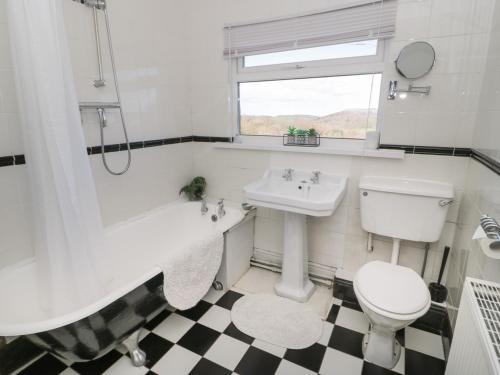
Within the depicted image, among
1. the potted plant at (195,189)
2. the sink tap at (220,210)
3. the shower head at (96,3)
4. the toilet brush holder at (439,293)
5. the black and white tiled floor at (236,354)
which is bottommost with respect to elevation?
the black and white tiled floor at (236,354)

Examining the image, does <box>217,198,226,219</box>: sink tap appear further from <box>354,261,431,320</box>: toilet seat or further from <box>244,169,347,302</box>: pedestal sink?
<box>354,261,431,320</box>: toilet seat

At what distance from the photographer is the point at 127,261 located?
2018 mm

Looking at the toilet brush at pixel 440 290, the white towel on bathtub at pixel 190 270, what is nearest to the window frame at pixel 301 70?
the toilet brush at pixel 440 290

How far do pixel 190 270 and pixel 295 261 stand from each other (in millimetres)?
762

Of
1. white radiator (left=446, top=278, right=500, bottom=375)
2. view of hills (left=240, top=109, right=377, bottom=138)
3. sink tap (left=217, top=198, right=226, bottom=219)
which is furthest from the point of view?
sink tap (left=217, top=198, right=226, bottom=219)

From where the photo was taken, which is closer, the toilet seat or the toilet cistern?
the toilet seat

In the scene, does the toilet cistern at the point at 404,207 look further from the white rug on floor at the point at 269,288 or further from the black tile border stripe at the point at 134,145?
the black tile border stripe at the point at 134,145

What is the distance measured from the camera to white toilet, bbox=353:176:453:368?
137 centimetres

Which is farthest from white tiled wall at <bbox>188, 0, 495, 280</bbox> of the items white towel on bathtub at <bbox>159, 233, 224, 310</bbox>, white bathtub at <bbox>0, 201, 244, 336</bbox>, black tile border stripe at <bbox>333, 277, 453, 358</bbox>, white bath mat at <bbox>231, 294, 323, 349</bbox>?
white towel on bathtub at <bbox>159, 233, 224, 310</bbox>

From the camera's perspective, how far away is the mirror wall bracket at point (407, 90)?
5.58 ft

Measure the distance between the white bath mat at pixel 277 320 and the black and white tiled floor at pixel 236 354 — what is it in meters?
0.05

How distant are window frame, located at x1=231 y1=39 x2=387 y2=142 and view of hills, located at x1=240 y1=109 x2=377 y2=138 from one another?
0.13 feet

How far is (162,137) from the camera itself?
2.30m

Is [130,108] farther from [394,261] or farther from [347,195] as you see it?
[394,261]
